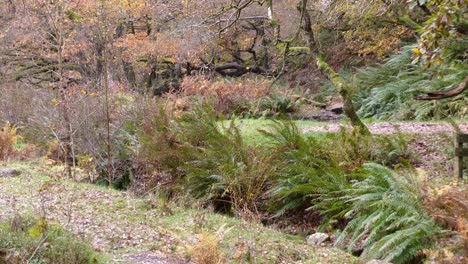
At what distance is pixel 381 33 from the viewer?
62.9ft

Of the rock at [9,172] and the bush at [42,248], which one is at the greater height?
the bush at [42,248]

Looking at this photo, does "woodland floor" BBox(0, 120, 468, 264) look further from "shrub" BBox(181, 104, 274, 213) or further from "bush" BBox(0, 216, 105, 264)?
"shrub" BBox(181, 104, 274, 213)

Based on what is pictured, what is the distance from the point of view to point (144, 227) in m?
6.91

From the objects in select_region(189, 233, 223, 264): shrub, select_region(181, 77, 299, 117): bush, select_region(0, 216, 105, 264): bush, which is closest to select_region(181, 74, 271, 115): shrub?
select_region(181, 77, 299, 117): bush

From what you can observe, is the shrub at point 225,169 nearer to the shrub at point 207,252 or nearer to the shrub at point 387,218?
the shrub at point 387,218

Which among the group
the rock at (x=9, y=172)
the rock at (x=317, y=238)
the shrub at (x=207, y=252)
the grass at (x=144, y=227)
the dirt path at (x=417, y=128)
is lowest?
the rock at (x=9, y=172)

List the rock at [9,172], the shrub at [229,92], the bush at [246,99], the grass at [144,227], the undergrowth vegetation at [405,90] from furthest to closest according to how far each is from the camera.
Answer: the shrub at [229,92] → the bush at [246,99] → the undergrowth vegetation at [405,90] → the rock at [9,172] → the grass at [144,227]

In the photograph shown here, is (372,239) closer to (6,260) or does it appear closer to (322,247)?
(322,247)

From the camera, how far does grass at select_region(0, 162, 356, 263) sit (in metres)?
5.91

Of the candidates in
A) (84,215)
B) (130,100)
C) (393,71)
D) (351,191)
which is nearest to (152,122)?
(130,100)

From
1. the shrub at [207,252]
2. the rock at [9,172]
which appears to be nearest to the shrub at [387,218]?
the shrub at [207,252]

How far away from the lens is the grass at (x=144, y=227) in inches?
233

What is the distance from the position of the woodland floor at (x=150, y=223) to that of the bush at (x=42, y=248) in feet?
1.22

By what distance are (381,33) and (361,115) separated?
3.72 metres
